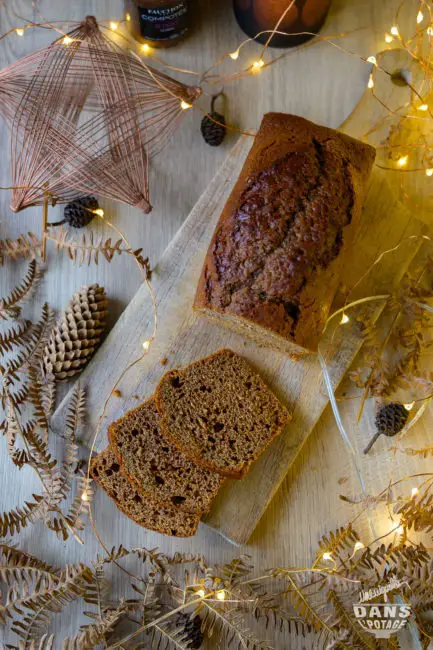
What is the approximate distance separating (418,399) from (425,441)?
14 cm

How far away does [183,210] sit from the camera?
7.05 ft

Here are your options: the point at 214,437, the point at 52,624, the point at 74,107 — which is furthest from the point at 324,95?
the point at 52,624

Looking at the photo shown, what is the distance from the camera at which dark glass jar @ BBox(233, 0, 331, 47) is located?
197 cm

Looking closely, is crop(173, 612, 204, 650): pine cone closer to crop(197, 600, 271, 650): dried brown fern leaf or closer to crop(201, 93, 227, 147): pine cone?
crop(197, 600, 271, 650): dried brown fern leaf

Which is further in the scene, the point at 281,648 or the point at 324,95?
the point at 324,95

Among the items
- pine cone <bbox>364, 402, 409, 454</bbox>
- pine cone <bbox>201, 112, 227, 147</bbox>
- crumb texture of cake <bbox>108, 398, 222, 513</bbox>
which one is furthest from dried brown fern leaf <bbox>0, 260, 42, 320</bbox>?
pine cone <bbox>364, 402, 409, 454</bbox>

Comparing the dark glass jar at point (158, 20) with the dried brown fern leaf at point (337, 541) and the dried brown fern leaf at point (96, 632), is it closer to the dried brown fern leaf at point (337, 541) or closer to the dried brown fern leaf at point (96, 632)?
the dried brown fern leaf at point (337, 541)

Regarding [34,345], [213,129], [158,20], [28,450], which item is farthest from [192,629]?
[158,20]

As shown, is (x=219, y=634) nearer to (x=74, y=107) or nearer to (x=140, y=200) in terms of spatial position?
(x=140, y=200)

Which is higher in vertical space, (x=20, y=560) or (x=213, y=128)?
(x=213, y=128)

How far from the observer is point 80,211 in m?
2.11

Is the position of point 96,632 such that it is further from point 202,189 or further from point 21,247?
point 202,189

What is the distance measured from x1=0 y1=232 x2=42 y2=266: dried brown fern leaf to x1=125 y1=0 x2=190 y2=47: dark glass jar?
74 centimetres

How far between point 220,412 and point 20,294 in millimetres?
740
